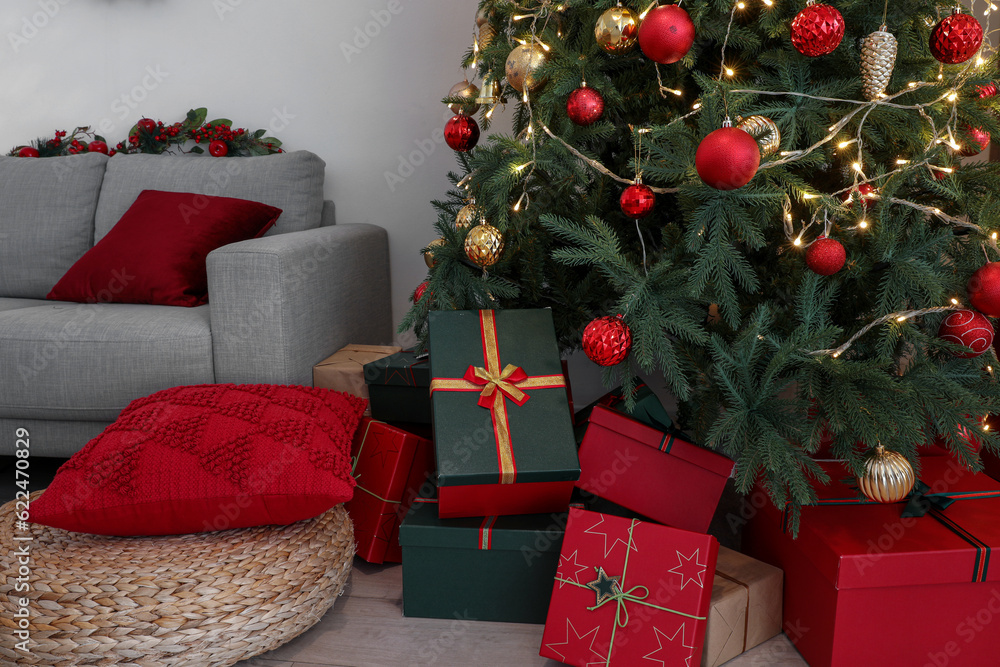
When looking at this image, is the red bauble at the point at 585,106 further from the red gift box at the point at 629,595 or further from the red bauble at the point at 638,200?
the red gift box at the point at 629,595

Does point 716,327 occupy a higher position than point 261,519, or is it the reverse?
point 716,327

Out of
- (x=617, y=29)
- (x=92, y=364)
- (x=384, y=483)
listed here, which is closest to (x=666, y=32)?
(x=617, y=29)

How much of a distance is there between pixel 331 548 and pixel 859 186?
3.53 feet

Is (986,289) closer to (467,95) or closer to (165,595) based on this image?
(467,95)

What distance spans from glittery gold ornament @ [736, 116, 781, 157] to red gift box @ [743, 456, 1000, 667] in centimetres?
60

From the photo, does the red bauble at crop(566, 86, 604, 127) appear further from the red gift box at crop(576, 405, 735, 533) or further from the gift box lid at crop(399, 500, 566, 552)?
the gift box lid at crop(399, 500, 566, 552)

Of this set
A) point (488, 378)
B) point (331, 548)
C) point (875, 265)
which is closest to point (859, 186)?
point (875, 265)

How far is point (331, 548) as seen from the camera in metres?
1.06

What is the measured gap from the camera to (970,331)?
935 mm

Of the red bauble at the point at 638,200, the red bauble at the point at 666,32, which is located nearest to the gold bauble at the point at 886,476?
the red bauble at the point at 638,200

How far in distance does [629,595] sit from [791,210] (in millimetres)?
706

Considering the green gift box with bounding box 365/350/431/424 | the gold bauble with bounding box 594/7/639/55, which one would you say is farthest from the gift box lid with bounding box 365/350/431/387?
the gold bauble with bounding box 594/7/639/55

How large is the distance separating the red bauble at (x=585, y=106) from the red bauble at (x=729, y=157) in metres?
0.30

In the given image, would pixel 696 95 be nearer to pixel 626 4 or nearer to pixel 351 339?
pixel 626 4
